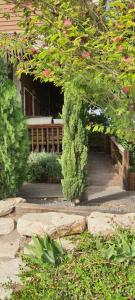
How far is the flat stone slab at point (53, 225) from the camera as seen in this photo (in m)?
4.85

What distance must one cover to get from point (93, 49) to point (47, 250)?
6.85 ft

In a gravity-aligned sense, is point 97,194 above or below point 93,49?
below

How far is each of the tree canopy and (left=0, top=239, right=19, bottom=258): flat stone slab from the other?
6.47 feet

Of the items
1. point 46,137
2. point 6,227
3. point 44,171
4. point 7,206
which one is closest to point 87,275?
point 6,227

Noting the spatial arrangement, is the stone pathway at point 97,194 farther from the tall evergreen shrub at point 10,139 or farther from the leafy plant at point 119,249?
the leafy plant at point 119,249

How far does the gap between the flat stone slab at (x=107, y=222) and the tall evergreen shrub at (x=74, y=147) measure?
9.21 ft

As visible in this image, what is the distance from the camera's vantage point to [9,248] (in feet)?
16.6

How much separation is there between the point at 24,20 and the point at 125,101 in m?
1.42

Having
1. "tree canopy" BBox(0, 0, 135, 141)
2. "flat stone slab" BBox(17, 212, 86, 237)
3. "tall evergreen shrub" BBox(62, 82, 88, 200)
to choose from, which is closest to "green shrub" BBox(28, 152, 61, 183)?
"tall evergreen shrub" BBox(62, 82, 88, 200)

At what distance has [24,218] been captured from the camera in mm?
5094

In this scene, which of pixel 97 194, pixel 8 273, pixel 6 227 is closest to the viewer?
pixel 8 273

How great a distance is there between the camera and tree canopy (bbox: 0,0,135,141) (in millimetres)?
3295

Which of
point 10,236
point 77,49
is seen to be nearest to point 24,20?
point 77,49

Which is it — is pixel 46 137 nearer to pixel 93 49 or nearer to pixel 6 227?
pixel 6 227
